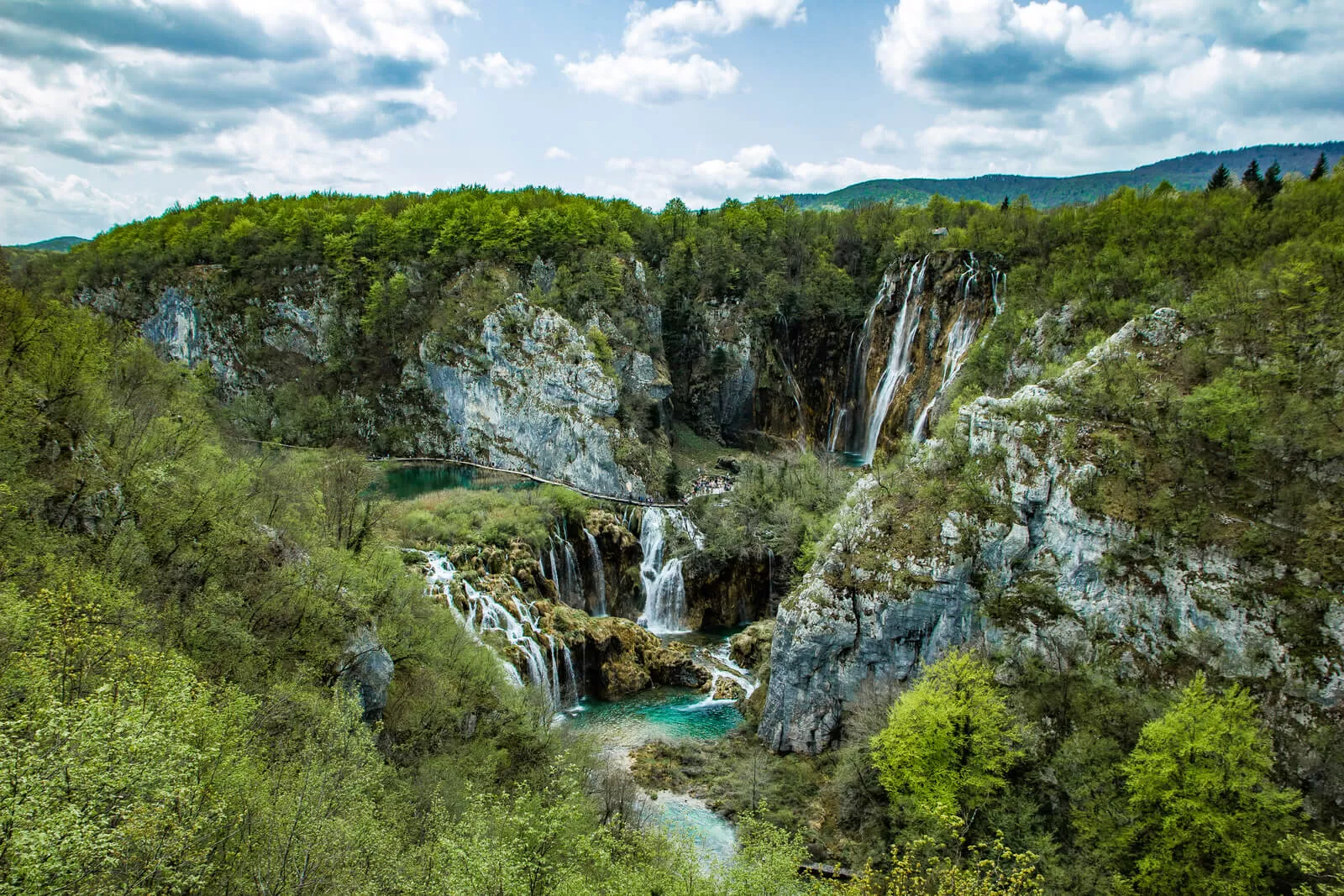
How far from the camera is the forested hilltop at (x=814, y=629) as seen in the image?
11289 millimetres

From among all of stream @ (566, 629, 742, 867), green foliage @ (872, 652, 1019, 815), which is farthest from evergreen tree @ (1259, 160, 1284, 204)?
stream @ (566, 629, 742, 867)

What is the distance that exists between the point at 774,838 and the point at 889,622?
1295 centimetres

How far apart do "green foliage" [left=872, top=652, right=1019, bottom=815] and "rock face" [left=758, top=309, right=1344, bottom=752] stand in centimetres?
359

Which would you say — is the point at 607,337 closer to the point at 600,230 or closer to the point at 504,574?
the point at 600,230

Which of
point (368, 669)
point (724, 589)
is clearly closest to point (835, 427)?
point (724, 589)

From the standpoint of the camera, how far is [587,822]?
1758cm

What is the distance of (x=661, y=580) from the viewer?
147 feet

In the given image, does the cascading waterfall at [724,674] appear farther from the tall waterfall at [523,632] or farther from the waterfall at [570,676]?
the tall waterfall at [523,632]

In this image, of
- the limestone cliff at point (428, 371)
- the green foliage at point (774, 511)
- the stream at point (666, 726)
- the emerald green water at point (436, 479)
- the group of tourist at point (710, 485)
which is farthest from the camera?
the limestone cliff at point (428, 371)

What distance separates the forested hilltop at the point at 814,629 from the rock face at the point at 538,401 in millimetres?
12832

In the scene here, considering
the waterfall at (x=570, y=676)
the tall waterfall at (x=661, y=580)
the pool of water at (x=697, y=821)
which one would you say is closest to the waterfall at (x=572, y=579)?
the tall waterfall at (x=661, y=580)

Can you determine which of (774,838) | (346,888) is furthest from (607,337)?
(346,888)

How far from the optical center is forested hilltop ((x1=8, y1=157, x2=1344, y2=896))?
444 inches

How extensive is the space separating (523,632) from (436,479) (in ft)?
117
